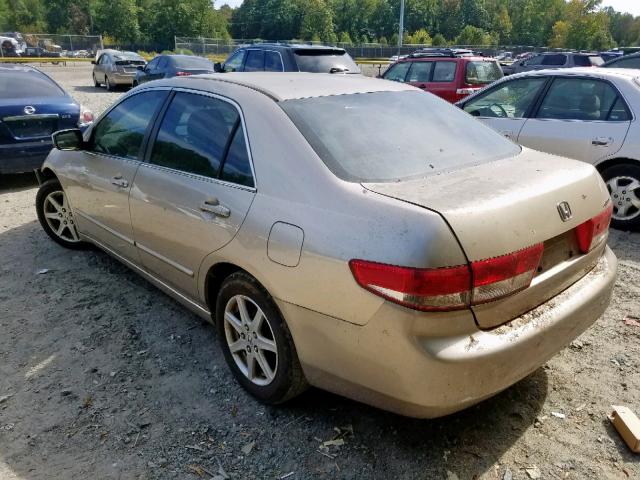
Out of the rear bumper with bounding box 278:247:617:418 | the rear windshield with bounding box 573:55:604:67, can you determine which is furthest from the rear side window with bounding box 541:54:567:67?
the rear bumper with bounding box 278:247:617:418

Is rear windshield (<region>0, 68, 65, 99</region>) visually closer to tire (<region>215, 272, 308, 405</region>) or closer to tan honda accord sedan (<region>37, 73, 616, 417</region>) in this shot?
tan honda accord sedan (<region>37, 73, 616, 417</region>)

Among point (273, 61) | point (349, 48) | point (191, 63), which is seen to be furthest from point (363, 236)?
point (349, 48)

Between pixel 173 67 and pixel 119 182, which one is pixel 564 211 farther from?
pixel 173 67

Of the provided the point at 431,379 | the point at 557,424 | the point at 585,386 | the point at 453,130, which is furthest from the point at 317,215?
the point at 585,386

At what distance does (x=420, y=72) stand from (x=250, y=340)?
10.2 meters

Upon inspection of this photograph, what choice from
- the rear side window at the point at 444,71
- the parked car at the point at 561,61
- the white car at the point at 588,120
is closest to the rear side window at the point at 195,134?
the white car at the point at 588,120

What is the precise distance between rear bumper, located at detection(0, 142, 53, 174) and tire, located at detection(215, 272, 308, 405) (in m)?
5.05

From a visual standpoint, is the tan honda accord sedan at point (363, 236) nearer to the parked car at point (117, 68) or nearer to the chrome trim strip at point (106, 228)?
the chrome trim strip at point (106, 228)

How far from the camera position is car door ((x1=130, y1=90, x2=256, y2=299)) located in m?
2.75

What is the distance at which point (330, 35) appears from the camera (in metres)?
80.7

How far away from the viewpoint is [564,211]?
238 cm

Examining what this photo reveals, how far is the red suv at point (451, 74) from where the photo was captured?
437 inches

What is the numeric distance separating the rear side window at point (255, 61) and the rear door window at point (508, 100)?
6.21m

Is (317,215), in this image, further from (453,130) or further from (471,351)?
(453,130)
